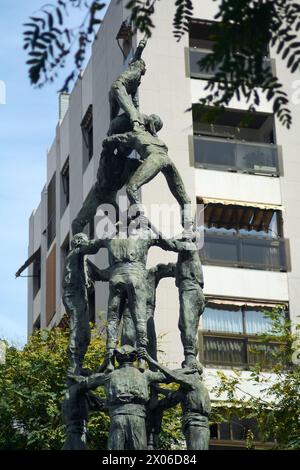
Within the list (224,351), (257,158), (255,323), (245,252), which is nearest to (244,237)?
(245,252)

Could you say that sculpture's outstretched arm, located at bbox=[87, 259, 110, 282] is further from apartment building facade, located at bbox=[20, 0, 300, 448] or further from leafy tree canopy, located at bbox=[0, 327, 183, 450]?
apartment building facade, located at bbox=[20, 0, 300, 448]

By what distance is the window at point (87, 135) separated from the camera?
42469 mm

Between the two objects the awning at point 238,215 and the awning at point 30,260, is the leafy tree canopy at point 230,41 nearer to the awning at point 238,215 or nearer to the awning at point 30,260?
the awning at point 238,215

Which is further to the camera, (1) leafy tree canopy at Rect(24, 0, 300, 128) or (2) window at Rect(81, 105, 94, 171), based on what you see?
(2) window at Rect(81, 105, 94, 171)

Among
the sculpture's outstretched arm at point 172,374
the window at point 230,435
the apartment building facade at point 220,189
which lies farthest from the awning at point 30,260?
the sculpture's outstretched arm at point 172,374

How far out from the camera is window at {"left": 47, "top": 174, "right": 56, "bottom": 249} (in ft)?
157

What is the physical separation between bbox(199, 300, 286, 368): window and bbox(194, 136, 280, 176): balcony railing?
4.85 meters

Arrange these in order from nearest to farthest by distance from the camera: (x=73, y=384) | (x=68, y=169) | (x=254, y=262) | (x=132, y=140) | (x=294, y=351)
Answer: (x=73, y=384)
(x=132, y=140)
(x=294, y=351)
(x=254, y=262)
(x=68, y=169)

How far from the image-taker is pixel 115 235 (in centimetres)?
1277

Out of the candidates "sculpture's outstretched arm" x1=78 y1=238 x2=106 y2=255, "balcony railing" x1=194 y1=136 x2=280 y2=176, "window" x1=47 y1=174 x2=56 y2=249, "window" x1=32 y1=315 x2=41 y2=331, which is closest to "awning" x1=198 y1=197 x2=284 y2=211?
"balcony railing" x1=194 y1=136 x2=280 y2=176

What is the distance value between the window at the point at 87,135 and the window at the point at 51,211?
18.4ft

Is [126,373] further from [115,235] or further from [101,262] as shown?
[101,262]
